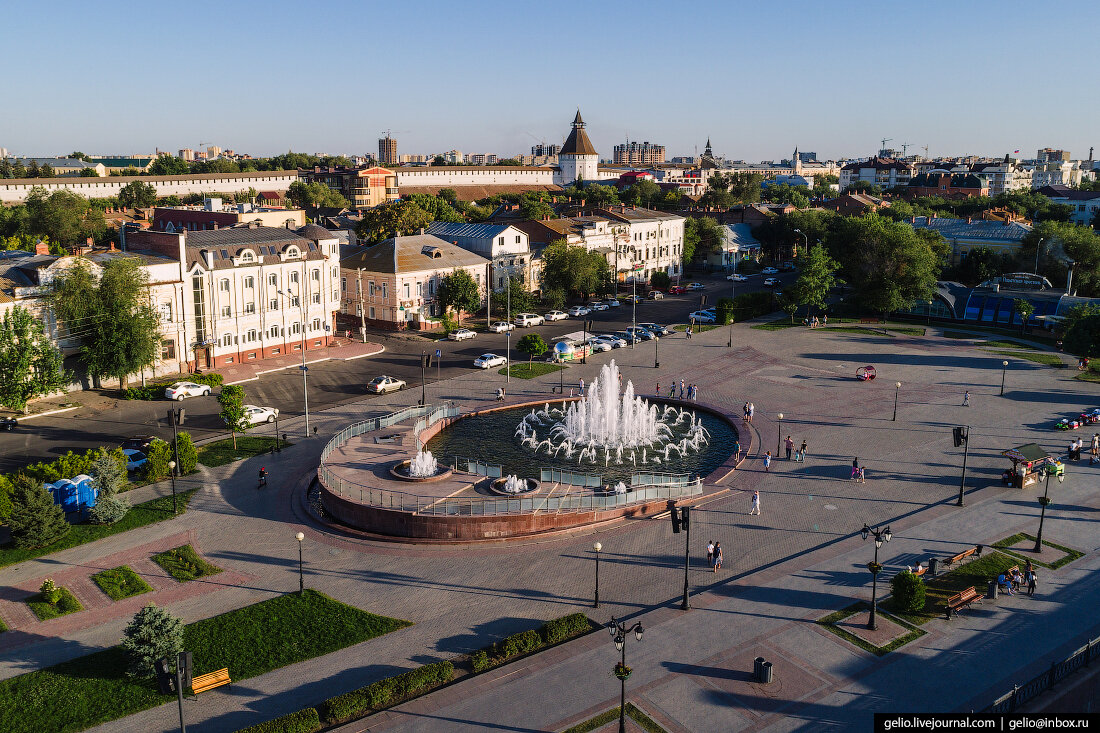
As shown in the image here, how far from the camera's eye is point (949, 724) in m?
18.0

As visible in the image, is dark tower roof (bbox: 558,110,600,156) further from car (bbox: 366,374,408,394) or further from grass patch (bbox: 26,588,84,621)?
grass patch (bbox: 26,588,84,621)

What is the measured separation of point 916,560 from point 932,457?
37.9 ft

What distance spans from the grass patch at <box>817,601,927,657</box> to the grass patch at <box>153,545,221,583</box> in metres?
19.2

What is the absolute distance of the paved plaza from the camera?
2020 centimetres

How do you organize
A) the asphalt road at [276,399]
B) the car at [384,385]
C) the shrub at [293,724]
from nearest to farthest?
the shrub at [293,724] → the asphalt road at [276,399] → the car at [384,385]

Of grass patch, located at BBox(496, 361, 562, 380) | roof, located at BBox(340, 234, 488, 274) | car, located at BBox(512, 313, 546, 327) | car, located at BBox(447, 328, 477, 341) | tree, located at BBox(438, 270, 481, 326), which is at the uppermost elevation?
roof, located at BBox(340, 234, 488, 274)

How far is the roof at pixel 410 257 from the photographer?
217ft

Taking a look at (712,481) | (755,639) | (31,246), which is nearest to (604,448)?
(712,481)

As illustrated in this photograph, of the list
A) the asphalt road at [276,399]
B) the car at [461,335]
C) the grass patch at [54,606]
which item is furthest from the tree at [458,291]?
the grass patch at [54,606]

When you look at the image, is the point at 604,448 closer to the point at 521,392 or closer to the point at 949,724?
the point at 521,392

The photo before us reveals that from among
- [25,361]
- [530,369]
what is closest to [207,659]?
[25,361]

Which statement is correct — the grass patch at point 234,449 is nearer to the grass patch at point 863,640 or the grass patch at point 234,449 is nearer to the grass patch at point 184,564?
the grass patch at point 184,564

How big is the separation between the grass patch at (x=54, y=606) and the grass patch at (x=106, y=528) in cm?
356

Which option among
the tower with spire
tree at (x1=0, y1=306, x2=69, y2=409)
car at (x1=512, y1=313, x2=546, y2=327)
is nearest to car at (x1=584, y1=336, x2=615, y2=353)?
car at (x1=512, y1=313, x2=546, y2=327)
